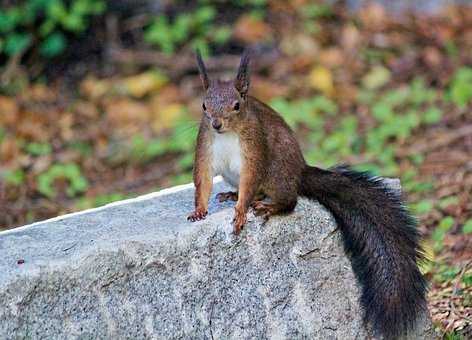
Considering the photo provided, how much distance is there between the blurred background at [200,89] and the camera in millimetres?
6180

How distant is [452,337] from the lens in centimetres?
376

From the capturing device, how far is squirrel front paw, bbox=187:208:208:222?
11.4ft

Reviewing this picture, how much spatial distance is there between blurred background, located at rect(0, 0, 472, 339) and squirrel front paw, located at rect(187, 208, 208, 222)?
1.91m

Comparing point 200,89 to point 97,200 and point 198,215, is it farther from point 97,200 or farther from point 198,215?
point 198,215

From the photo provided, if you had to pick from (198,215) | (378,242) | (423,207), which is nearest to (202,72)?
(198,215)

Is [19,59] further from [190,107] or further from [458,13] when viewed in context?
[458,13]

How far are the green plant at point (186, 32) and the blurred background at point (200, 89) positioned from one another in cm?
1

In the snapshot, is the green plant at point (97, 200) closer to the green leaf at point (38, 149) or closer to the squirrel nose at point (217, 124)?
the green leaf at point (38, 149)

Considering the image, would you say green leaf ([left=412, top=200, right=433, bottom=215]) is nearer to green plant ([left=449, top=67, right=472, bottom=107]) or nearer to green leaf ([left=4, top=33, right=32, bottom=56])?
green plant ([left=449, top=67, right=472, bottom=107])

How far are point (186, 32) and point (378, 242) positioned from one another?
187 inches

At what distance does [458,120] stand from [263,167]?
307 centimetres

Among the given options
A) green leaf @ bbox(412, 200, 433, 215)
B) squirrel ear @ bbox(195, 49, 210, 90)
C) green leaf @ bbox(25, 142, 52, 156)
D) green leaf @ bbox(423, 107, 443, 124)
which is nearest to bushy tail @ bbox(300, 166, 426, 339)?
squirrel ear @ bbox(195, 49, 210, 90)

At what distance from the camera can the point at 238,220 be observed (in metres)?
3.45

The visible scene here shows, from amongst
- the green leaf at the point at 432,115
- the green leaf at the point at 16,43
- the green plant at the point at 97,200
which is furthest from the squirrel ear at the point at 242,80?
the green leaf at the point at 16,43
